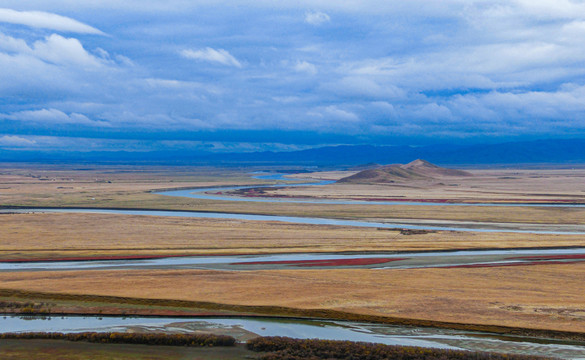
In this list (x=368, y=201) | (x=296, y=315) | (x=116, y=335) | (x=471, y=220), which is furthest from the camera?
(x=368, y=201)

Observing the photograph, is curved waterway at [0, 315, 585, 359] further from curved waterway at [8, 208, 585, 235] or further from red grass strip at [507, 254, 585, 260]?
curved waterway at [8, 208, 585, 235]

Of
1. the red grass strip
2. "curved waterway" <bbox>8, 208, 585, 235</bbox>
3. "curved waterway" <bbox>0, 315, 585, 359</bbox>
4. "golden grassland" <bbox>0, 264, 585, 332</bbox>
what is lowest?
"curved waterway" <bbox>0, 315, 585, 359</bbox>

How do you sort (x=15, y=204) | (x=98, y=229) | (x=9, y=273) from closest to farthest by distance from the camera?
(x=9, y=273)
(x=98, y=229)
(x=15, y=204)

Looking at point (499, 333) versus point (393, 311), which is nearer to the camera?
point (499, 333)

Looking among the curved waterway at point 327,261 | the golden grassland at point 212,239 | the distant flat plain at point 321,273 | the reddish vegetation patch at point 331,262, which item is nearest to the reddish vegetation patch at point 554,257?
the curved waterway at point 327,261

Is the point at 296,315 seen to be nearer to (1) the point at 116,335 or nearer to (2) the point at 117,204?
(1) the point at 116,335

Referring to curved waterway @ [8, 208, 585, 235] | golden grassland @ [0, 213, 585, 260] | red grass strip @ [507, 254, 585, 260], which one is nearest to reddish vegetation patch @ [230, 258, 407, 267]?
golden grassland @ [0, 213, 585, 260]

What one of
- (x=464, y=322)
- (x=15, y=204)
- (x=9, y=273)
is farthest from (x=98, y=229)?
(x=464, y=322)

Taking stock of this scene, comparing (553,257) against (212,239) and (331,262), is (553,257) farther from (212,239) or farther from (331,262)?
(212,239)
